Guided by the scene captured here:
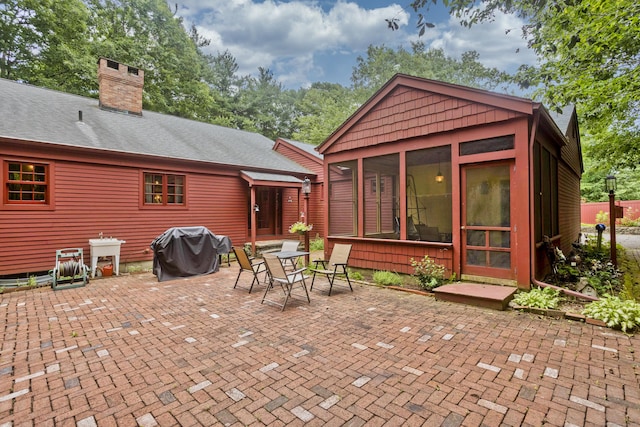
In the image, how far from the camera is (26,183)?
7105 millimetres

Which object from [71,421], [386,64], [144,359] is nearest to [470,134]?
[144,359]

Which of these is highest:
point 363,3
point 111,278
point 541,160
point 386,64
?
point 386,64

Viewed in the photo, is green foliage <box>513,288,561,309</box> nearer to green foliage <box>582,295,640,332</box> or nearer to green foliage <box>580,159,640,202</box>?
green foliage <box>582,295,640,332</box>

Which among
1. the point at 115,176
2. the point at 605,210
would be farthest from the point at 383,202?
the point at 605,210

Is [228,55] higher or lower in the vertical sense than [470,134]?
higher

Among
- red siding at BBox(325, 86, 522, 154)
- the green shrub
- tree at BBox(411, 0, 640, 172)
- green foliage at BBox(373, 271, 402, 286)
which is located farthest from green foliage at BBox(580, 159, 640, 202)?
green foliage at BBox(373, 271, 402, 286)

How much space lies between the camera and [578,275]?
627cm

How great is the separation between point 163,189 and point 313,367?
27.4 ft

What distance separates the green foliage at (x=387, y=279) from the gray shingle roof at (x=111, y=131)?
6.82 metres

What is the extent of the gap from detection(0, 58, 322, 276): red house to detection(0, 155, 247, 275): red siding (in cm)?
2

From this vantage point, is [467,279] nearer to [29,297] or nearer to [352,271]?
[352,271]

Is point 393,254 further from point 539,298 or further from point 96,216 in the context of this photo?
point 96,216

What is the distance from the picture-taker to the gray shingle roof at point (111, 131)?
760 centimetres

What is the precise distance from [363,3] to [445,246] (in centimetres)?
618
